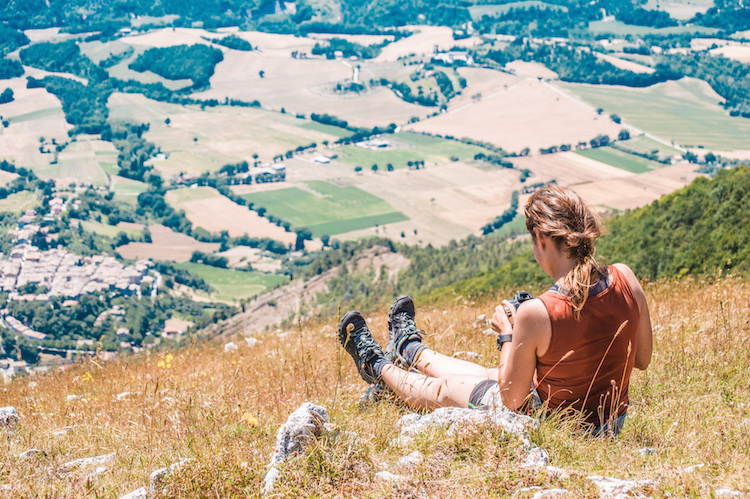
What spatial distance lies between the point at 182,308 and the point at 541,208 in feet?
242

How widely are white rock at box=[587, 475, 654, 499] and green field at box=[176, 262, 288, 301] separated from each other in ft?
241

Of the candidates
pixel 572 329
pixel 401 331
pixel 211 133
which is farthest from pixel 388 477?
pixel 211 133

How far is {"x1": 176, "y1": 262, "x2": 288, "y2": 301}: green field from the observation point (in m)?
76.8

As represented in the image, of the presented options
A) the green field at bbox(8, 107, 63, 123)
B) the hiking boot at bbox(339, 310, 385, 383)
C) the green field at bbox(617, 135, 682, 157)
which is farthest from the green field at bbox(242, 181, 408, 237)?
the green field at bbox(8, 107, 63, 123)

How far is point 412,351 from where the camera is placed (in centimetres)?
483

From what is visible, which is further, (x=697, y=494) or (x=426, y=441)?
(x=426, y=441)

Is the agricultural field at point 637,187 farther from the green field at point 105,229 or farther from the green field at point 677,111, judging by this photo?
the green field at point 105,229

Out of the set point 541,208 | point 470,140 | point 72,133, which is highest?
point 541,208

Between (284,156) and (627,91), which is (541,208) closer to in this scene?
(284,156)

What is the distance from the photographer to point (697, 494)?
252 cm

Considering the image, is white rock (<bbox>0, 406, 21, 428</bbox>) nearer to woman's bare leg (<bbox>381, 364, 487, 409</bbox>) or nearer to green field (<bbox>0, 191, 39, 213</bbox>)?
woman's bare leg (<bbox>381, 364, 487, 409</bbox>)

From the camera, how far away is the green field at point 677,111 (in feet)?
409

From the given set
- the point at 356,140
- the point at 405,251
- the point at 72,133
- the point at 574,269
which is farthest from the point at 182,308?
the point at 72,133

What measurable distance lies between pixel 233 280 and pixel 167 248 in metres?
20.7
